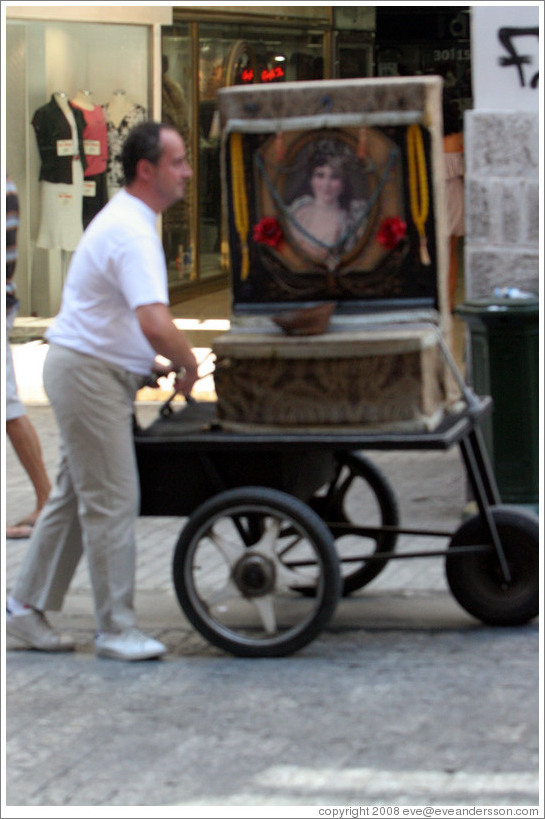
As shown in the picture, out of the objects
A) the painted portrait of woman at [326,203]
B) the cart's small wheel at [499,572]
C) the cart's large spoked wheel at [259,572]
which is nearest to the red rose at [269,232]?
the painted portrait of woman at [326,203]

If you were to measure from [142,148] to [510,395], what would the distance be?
2526 millimetres

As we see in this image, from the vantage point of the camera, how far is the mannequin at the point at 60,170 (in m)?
13.1

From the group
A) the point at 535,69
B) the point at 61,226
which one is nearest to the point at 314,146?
the point at 535,69

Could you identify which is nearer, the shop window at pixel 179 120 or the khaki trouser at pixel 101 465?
the khaki trouser at pixel 101 465

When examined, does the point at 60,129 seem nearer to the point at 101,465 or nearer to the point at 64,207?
the point at 64,207

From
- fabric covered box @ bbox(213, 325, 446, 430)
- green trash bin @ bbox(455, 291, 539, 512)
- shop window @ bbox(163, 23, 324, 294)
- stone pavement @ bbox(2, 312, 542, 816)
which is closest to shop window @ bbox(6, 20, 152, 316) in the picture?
shop window @ bbox(163, 23, 324, 294)

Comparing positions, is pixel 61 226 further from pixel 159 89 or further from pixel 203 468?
pixel 203 468

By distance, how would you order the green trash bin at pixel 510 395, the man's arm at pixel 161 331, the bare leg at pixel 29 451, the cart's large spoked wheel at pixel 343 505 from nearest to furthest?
1. the man's arm at pixel 161 331
2. the cart's large spoked wheel at pixel 343 505
3. the green trash bin at pixel 510 395
4. the bare leg at pixel 29 451

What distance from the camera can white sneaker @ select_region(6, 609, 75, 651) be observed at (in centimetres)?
511

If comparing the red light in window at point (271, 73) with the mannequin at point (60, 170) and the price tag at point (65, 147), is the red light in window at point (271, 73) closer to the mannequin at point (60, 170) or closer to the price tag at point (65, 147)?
the mannequin at point (60, 170)

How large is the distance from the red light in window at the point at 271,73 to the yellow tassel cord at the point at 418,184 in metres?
10.5

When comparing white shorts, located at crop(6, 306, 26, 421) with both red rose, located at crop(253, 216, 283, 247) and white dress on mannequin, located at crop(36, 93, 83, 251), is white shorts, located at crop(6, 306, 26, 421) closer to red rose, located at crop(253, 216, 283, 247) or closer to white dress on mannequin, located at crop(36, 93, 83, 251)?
red rose, located at crop(253, 216, 283, 247)

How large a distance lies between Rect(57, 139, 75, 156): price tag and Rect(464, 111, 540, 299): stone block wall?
6881 mm

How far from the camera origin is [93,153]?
1320 cm
